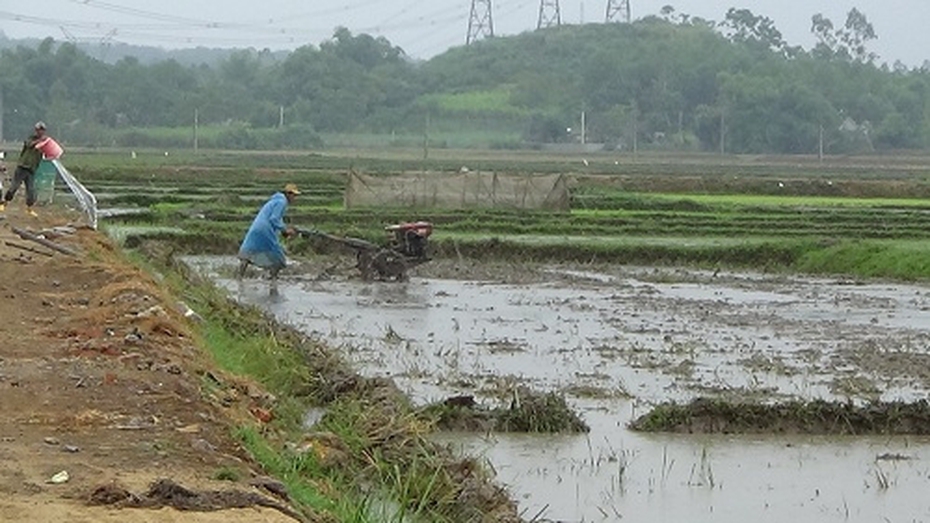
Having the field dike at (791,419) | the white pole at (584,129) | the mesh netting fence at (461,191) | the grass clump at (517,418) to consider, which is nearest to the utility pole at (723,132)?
the white pole at (584,129)

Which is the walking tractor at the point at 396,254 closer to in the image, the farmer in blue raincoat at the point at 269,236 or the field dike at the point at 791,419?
the farmer in blue raincoat at the point at 269,236

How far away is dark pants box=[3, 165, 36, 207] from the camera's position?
68.8 ft

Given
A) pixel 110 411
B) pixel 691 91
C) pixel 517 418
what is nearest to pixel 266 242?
pixel 517 418

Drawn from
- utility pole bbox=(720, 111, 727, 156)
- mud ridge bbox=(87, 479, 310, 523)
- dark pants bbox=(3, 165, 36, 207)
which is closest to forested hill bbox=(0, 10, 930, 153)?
utility pole bbox=(720, 111, 727, 156)

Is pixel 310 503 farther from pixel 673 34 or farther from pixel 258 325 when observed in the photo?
pixel 673 34

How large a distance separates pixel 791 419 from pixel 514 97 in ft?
273

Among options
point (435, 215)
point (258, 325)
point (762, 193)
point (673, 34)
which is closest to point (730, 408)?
point (258, 325)

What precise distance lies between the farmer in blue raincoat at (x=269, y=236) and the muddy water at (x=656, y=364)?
0.40 m

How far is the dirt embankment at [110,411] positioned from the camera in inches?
237

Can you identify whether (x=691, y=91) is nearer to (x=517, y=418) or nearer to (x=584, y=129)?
(x=584, y=129)

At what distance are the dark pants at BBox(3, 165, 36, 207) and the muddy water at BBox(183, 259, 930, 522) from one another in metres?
2.36

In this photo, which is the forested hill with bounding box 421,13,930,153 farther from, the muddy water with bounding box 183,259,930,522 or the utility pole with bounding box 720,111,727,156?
the muddy water with bounding box 183,259,930,522

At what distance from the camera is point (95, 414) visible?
7.76 meters

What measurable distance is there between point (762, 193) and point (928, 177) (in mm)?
12249
